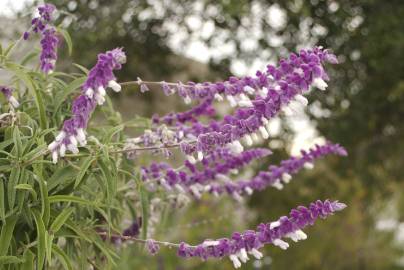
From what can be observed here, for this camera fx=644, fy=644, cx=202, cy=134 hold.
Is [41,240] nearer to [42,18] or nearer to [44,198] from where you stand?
[44,198]

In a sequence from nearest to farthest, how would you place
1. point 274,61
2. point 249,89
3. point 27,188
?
point 27,188, point 249,89, point 274,61

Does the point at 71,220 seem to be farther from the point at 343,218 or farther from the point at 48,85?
the point at 343,218

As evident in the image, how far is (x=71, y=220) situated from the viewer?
1.28m

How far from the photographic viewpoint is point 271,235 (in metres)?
1.17

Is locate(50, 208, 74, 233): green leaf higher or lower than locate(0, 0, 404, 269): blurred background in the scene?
higher

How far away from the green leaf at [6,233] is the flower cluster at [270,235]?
343 mm

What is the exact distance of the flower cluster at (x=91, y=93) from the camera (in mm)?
985

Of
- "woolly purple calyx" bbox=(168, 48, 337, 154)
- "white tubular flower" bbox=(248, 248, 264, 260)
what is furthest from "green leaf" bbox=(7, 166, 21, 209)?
"white tubular flower" bbox=(248, 248, 264, 260)

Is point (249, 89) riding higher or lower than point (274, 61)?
higher

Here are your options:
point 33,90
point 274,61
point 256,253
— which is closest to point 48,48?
point 33,90

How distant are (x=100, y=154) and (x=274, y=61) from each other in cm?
273

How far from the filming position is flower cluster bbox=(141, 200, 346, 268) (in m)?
1.12

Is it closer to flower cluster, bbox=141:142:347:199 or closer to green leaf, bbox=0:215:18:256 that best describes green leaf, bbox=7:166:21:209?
green leaf, bbox=0:215:18:256

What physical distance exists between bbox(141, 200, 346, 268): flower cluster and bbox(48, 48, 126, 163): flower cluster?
333 mm
